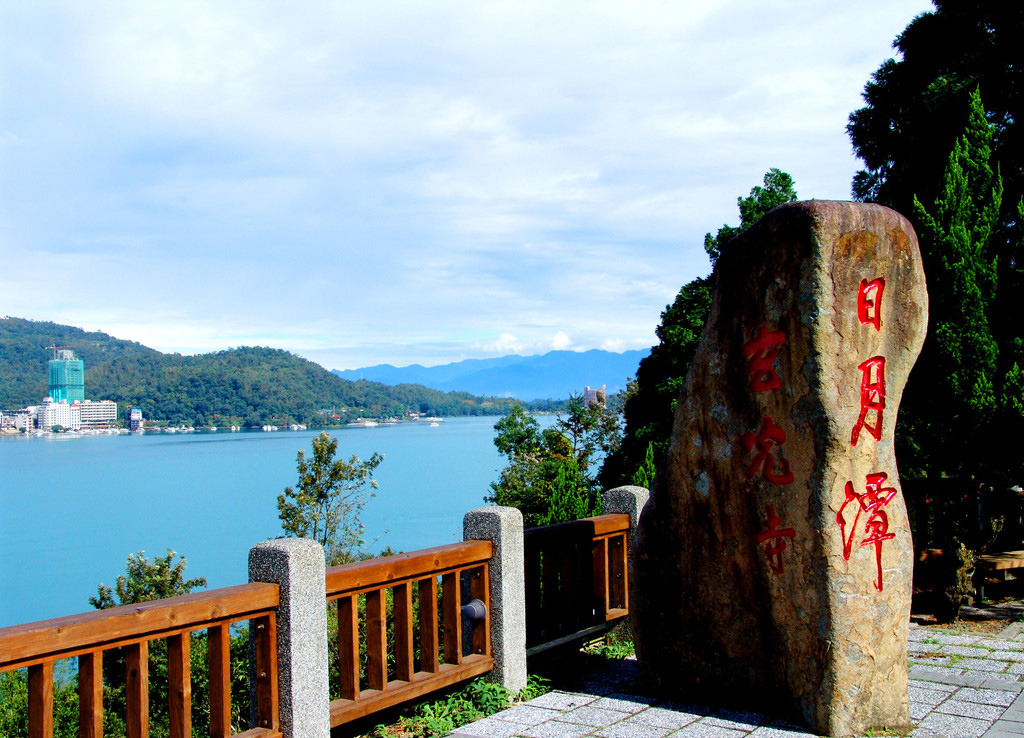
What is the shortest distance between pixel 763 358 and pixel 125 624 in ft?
10.5

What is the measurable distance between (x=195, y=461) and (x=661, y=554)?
3685 inches

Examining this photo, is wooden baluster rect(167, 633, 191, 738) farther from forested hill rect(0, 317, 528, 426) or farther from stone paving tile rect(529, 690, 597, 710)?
forested hill rect(0, 317, 528, 426)

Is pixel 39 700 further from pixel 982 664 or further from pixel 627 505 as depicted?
pixel 982 664

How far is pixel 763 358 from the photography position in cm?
443

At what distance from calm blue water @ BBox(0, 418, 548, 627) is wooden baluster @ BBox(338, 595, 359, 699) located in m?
12.8

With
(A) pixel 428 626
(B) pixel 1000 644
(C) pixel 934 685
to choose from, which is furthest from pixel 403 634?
(B) pixel 1000 644

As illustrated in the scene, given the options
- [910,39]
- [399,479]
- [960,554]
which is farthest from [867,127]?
[399,479]

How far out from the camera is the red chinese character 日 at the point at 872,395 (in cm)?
429

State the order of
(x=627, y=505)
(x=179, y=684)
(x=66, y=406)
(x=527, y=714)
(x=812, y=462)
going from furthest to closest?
(x=66, y=406)
(x=627, y=505)
(x=527, y=714)
(x=812, y=462)
(x=179, y=684)

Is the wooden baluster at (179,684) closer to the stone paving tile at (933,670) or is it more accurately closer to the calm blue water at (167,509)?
the stone paving tile at (933,670)

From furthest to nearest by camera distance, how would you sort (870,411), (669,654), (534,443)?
(534,443) < (669,654) < (870,411)

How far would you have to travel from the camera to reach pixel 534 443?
31797 millimetres

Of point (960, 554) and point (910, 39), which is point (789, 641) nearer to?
point (960, 554)

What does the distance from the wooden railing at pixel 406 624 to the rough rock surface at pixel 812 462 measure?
4.51 ft
